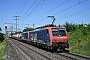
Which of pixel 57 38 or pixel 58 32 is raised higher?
pixel 58 32

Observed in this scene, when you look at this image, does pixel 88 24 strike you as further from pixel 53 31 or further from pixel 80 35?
pixel 53 31

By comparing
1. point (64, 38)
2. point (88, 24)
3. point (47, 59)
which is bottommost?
point (47, 59)

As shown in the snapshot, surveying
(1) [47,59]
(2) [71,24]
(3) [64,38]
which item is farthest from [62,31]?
(2) [71,24]

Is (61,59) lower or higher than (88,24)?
lower

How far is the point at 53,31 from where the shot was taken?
23.4 m

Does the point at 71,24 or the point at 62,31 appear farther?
the point at 71,24

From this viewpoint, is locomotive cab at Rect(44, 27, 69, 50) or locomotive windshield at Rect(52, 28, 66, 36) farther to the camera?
locomotive windshield at Rect(52, 28, 66, 36)

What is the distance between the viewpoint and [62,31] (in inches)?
931

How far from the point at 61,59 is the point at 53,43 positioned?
18.2 feet

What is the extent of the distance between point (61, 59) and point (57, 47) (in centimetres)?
579

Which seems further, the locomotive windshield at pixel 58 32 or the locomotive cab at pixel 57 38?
the locomotive windshield at pixel 58 32

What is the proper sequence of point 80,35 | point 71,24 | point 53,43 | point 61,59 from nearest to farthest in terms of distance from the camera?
point 61,59, point 53,43, point 80,35, point 71,24

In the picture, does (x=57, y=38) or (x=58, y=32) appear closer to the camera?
(x=57, y=38)

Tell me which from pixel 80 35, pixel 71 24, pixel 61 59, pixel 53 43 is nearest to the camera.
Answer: pixel 61 59
